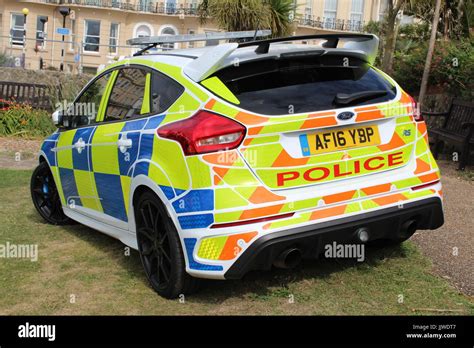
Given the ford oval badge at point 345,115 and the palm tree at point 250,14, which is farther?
the palm tree at point 250,14

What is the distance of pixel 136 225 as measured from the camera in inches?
169

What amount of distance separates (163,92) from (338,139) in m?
1.23

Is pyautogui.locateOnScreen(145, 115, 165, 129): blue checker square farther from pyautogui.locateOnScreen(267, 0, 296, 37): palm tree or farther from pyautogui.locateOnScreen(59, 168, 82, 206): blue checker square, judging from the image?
pyautogui.locateOnScreen(267, 0, 296, 37): palm tree

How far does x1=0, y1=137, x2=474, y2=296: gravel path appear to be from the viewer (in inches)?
176

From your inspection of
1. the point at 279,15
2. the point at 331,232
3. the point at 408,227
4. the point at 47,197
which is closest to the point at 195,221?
the point at 331,232

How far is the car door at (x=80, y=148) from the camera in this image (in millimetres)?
5059

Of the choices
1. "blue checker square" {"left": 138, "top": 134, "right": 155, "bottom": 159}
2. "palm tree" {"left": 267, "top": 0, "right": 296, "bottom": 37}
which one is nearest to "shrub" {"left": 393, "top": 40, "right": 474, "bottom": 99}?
"palm tree" {"left": 267, "top": 0, "right": 296, "bottom": 37}

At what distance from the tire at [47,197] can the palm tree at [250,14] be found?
10.5m

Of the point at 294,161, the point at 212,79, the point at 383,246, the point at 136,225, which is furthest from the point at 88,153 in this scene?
the point at 383,246

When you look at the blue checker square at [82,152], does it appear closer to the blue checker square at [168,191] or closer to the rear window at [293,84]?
the blue checker square at [168,191]

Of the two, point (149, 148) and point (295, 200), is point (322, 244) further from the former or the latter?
point (149, 148)

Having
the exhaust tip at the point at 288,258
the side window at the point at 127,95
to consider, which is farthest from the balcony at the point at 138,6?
the exhaust tip at the point at 288,258

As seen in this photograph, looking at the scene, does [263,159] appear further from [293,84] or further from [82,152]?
[82,152]
